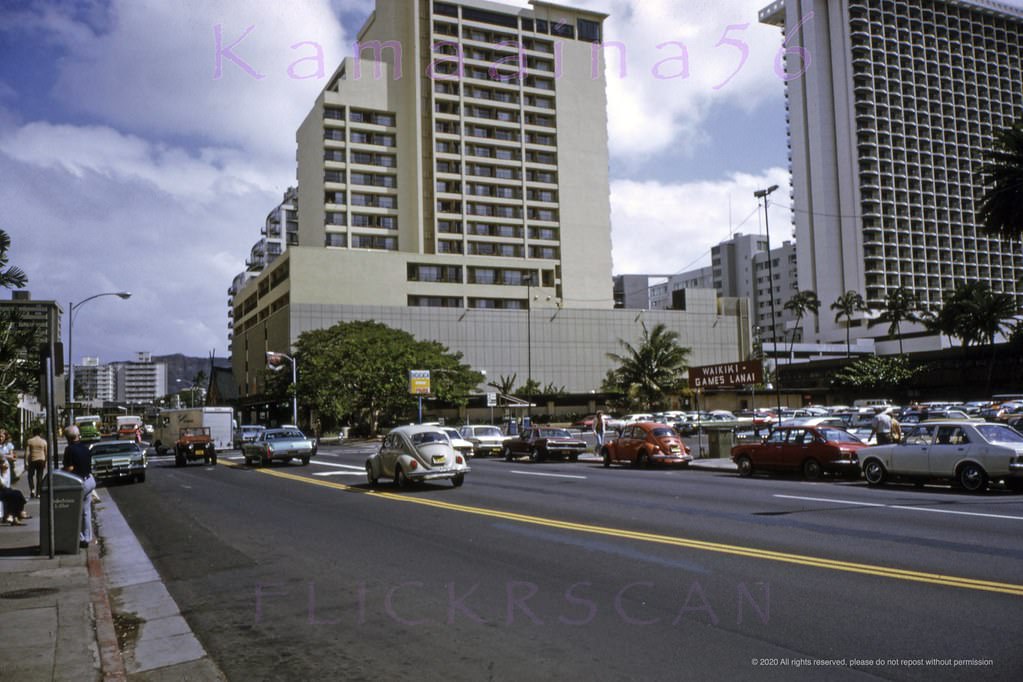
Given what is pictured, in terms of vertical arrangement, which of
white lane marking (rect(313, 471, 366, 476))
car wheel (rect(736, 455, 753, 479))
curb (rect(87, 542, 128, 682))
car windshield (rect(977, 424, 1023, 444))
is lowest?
white lane marking (rect(313, 471, 366, 476))

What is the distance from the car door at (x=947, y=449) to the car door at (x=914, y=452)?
114mm

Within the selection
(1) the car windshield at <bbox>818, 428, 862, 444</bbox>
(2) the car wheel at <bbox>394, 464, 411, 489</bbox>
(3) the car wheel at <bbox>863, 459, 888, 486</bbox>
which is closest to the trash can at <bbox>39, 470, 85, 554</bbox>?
(2) the car wheel at <bbox>394, 464, 411, 489</bbox>

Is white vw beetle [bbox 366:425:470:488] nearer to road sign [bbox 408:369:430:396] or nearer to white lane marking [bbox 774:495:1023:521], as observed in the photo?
white lane marking [bbox 774:495:1023:521]

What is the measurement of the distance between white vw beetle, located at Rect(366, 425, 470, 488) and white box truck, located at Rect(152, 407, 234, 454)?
3142 centimetres

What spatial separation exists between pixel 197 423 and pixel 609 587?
4594 centimetres

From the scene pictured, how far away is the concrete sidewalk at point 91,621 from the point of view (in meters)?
6.59

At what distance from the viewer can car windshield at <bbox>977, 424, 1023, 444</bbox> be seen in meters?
17.8

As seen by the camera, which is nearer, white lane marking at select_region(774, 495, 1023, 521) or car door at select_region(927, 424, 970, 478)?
white lane marking at select_region(774, 495, 1023, 521)

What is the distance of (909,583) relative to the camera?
838 centimetres

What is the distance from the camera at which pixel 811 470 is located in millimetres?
22547

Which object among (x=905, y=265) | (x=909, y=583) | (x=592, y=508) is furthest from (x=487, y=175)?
(x=909, y=583)

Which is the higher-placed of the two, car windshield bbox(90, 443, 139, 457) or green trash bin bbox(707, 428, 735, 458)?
car windshield bbox(90, 443, 139, 457)

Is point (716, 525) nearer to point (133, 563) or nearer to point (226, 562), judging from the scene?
point (226, 562)

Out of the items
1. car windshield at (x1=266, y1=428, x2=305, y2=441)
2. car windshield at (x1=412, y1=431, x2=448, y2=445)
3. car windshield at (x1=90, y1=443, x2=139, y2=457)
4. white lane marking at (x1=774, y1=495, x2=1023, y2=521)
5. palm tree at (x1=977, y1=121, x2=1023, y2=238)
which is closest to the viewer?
Result: white lane marking at (x1=774, y1=495, x2=1023, y2=521)
